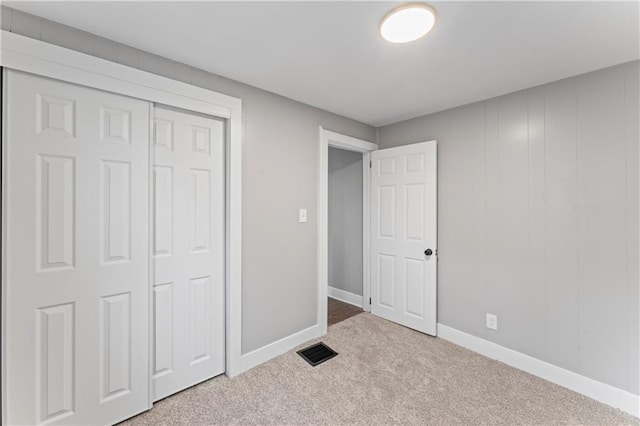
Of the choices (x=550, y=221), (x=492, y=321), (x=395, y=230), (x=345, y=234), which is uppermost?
(x=550, y=221)

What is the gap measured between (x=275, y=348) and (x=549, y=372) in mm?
2223

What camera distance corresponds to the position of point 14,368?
4.57 ft

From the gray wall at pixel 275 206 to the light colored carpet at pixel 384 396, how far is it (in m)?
0.40

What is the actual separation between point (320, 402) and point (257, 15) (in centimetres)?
240

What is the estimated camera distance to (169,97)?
6.06ft

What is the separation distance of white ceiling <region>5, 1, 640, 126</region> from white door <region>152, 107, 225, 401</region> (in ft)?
1.66

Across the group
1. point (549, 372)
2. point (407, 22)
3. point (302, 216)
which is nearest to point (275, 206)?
Answer: point (302, 216)

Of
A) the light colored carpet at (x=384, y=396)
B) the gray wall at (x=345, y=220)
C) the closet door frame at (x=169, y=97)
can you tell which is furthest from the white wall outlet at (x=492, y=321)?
the closet door frame at (x=169, y=97)

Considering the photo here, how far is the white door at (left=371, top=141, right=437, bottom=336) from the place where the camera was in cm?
286

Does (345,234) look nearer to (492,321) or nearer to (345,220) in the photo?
(345,220)

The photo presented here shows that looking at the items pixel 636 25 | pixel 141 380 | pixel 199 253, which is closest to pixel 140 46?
pixel 199 253

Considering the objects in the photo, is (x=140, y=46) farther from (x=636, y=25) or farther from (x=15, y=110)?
(x=636, y=25)

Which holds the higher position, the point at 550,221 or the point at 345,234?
the point at 550,221

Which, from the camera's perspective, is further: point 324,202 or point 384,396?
point 324,202
